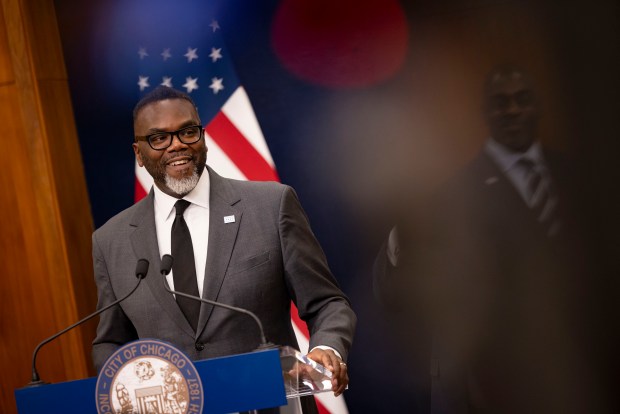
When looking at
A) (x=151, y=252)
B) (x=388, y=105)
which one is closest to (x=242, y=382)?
(x=151, y=252)

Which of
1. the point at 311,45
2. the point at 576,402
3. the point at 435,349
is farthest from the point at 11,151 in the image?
the point at 576,402

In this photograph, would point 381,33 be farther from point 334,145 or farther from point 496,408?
point 496,408

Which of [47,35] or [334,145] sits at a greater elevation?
[47,35]

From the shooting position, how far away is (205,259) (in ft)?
7.25

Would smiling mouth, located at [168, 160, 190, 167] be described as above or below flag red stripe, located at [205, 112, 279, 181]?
below

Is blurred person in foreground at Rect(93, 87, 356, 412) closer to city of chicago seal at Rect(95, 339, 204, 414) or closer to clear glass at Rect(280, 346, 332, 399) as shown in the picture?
clear glass at Rect(280, 346, 332, 399)

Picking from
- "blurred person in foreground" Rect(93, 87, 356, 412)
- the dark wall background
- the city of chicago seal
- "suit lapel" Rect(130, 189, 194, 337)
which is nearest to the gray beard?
"blurred person in foreground" Rect(93, 87, 356, 412)

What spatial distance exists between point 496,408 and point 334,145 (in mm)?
1249

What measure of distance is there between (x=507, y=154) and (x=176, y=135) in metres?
1.41

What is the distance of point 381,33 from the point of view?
10.5 feet

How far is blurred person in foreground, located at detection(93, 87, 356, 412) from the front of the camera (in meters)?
2.16

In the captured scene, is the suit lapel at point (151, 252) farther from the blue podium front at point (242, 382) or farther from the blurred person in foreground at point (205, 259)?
the blue podium front at point (242, 382)

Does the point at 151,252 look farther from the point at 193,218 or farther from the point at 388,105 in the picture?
the point at 388,105

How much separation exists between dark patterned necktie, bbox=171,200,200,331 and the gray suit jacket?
36 mm
